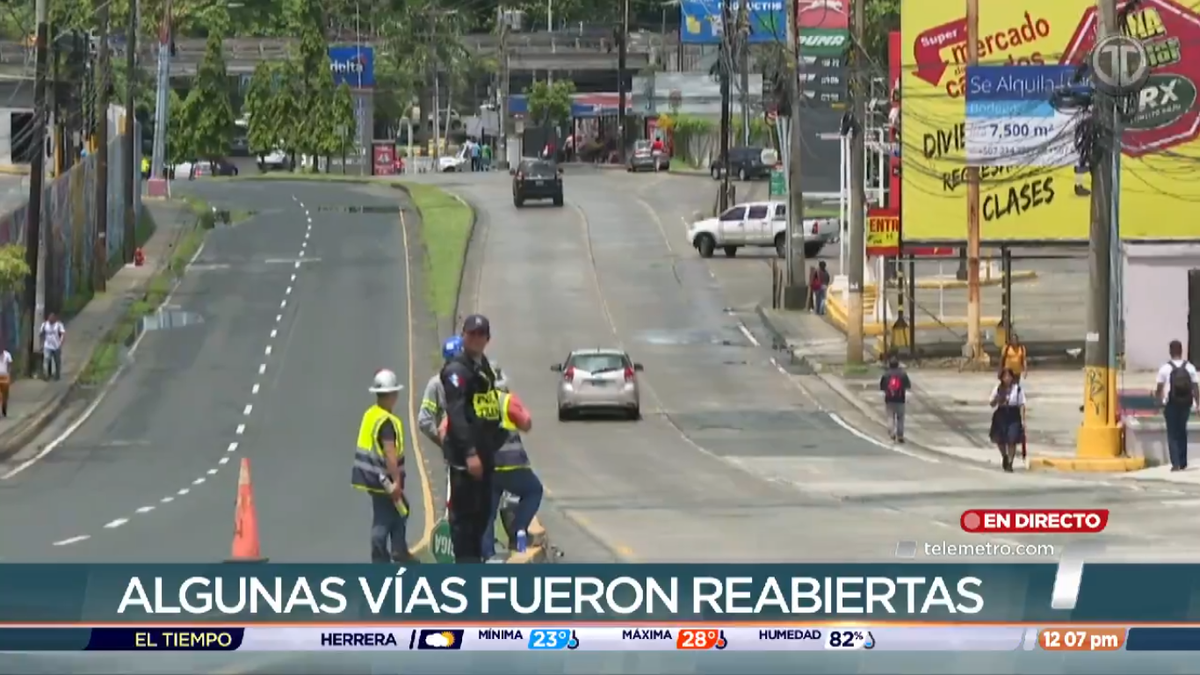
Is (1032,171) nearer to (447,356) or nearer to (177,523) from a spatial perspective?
(177,523)

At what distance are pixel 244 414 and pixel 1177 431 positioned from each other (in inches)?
801

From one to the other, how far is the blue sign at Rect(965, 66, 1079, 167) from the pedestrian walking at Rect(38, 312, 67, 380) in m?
20.3

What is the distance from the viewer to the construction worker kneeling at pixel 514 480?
1423cm

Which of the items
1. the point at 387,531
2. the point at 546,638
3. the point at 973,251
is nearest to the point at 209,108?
the point at 973,251

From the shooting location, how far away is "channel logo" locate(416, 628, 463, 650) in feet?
41.2

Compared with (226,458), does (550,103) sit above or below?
above

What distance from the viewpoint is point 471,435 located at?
14000 mm

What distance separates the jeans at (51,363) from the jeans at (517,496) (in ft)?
111

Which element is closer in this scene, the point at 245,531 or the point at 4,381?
the point at 245,531

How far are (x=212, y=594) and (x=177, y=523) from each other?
1348cm

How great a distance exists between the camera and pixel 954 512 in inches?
978

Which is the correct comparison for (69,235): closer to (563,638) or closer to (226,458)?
(226,458)

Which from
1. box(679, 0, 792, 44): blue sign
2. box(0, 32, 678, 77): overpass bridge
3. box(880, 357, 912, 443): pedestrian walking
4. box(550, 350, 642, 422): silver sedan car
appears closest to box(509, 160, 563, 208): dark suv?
box(679, 0, 792, 44): blue sign

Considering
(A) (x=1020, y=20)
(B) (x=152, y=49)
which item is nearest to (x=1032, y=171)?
Result: (A) (x=1020, y=20)
